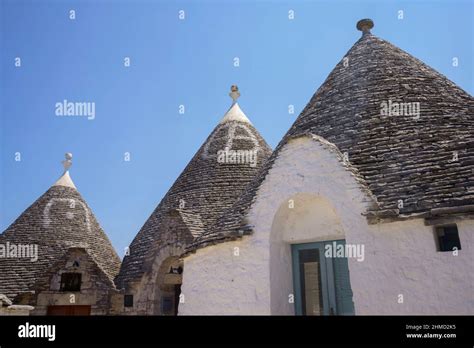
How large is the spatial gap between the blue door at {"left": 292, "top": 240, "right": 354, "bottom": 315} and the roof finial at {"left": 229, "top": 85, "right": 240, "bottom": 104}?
1075 cm

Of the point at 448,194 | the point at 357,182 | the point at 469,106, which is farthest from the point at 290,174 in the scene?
the point at 469,106

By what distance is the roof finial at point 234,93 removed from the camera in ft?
55.5

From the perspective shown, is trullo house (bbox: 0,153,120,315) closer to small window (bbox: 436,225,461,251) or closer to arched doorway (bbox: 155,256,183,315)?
Answer: arched doorway (bbox: 155,256,183,315)

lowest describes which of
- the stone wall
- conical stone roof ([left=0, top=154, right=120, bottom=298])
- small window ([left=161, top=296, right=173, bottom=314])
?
small window ([left=161, top=296, right=173, bottom=314])

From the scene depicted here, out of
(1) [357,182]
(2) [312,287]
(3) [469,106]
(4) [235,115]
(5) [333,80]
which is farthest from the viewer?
(4) [235,115]

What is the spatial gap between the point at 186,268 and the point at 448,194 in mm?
4631

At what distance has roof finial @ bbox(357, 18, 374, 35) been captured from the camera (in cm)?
1040

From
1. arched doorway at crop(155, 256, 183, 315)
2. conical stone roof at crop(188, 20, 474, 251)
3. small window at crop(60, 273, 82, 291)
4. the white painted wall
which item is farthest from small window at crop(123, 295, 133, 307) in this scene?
conical stone roof at crop(188, 20, 474, 251)

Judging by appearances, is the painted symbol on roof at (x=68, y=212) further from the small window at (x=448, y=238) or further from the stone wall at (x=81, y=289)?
the small window at (x=448, y=238)

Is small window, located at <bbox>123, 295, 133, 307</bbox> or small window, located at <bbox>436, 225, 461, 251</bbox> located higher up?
small window, located at <bbox>436, 225, 461, 251</bbox>

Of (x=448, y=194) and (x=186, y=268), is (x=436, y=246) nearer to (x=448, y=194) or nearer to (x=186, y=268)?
(x=448, y=194)

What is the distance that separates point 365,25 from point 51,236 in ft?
41.9

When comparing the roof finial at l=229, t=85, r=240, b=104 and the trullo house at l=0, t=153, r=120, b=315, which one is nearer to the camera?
the trullo house at l=0, t=153, r=120, b=315
